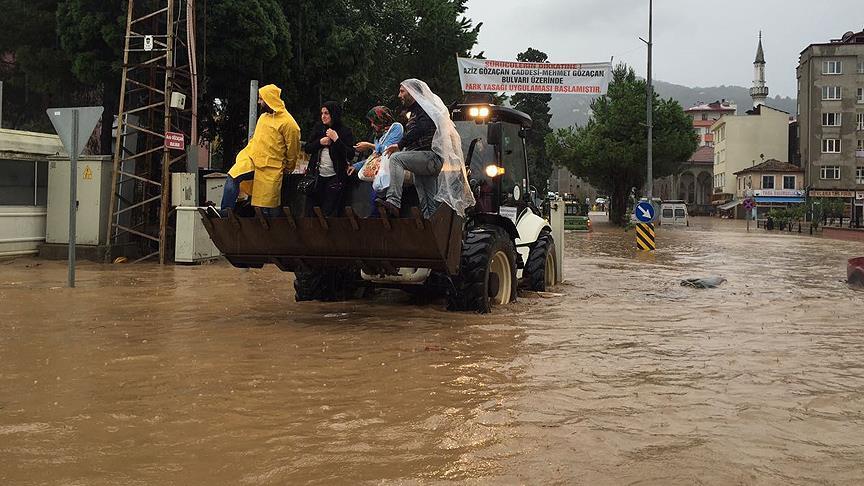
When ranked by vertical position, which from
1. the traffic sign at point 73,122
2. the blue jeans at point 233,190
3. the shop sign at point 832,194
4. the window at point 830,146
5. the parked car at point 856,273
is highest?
the window at point 830,146

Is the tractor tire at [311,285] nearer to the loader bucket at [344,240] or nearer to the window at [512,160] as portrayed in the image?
the loader bucket at [344,240]

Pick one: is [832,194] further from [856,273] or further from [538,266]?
[538,266]

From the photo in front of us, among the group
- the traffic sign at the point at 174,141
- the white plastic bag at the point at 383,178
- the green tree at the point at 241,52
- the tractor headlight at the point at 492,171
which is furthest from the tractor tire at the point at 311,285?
the green tree at the point at 241,52

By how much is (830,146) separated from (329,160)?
7556 centimetres

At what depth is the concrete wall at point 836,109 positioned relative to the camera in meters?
72.4

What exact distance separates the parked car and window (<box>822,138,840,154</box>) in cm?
6601

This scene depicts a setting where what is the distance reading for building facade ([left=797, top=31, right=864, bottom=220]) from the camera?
237ft

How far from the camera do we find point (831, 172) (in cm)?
7381

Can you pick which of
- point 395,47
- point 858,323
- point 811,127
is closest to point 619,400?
point 858,323

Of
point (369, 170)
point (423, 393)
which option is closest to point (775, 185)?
point (369, 170)

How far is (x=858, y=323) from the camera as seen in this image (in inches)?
370

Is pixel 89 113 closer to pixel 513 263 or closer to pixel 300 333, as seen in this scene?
pixel 300 333

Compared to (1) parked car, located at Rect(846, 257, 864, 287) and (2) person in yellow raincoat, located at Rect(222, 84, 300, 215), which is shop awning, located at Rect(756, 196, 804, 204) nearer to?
(1) parked car, located at Rect(846, 257, 864, 287)

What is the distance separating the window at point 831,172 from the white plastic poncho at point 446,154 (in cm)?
7468
